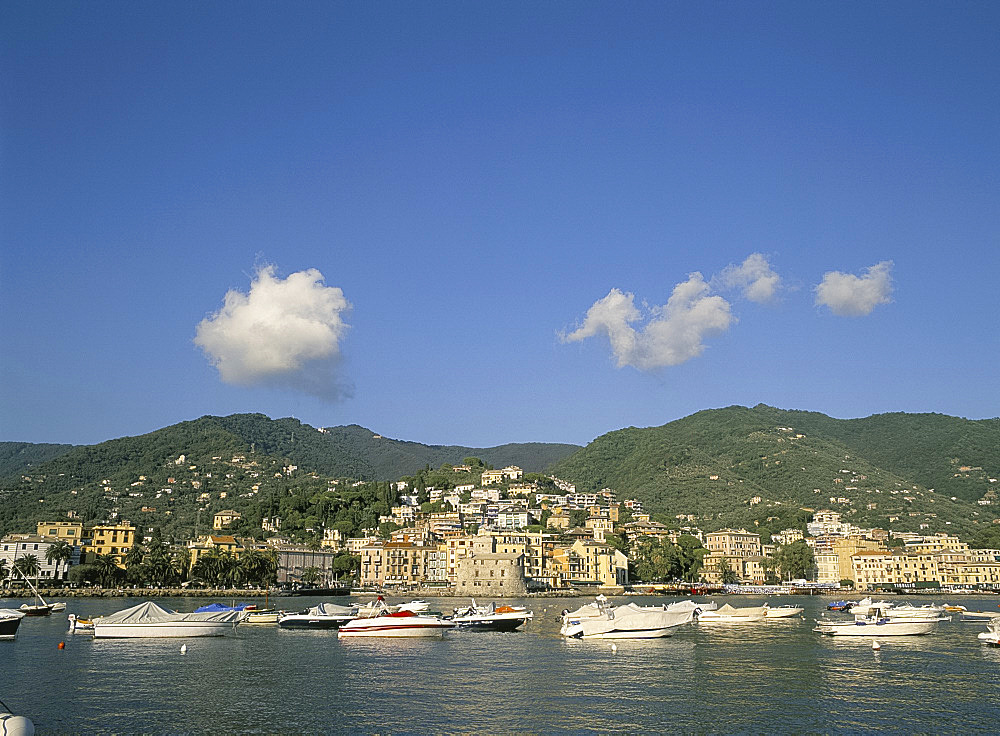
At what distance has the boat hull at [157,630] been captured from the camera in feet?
148

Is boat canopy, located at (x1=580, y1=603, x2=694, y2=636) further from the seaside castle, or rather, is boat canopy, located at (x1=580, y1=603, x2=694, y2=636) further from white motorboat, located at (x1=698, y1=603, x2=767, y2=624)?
the seaside castle

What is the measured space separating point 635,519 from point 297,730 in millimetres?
160370

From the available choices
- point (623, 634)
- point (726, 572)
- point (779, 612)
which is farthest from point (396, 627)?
point (726, 572)

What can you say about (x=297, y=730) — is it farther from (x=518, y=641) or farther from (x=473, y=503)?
(x=473, y=503)

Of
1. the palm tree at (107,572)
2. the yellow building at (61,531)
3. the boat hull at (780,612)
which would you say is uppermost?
the yellow building at (61,531)

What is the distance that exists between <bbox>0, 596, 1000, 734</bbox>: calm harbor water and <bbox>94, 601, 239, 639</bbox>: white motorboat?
941mm

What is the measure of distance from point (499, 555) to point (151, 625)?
232 ft

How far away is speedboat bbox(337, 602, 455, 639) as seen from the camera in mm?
47844

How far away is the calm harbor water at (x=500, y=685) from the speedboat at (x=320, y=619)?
7596 millimetres

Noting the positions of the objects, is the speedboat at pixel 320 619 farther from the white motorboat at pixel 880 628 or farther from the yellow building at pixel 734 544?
the yellow building at pixel 734 544

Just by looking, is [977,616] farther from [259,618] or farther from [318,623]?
[259,618]

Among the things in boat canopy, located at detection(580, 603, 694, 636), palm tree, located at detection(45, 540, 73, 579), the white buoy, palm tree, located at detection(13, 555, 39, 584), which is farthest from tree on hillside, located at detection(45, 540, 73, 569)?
the white buoy

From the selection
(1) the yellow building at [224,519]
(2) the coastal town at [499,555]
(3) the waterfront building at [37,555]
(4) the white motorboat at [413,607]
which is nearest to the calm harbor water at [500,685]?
(4) the white motorboat at [413,607]

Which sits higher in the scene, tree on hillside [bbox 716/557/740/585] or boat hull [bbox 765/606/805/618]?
tree on hillside [bbox 716/557/740/585]
